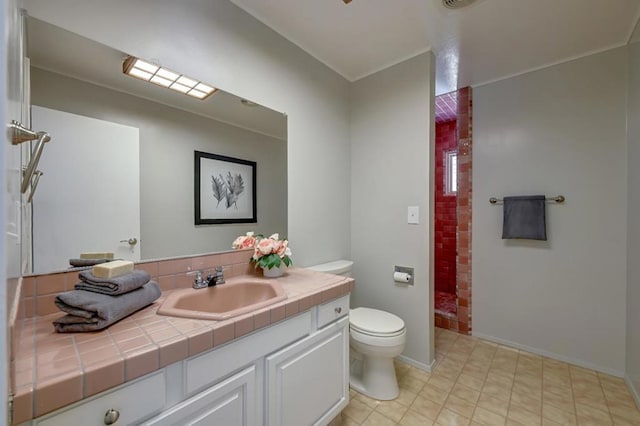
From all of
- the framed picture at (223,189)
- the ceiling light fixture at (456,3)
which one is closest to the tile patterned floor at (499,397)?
the framed picture at (223,189)

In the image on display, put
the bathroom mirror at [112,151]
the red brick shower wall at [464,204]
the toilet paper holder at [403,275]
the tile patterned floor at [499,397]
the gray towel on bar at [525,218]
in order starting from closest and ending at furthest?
the bathroom mirror at [112,151] → the tile patterned floor at [499,397] → the toilet paper holder at [403,275] → the gray towel on bar at [525,218] → the red brick shower wall at [464,204]

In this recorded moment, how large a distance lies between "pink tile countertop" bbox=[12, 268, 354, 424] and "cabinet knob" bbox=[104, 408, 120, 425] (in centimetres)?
7

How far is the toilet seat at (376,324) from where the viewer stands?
65.2 inches

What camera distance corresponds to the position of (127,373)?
26.9 inches

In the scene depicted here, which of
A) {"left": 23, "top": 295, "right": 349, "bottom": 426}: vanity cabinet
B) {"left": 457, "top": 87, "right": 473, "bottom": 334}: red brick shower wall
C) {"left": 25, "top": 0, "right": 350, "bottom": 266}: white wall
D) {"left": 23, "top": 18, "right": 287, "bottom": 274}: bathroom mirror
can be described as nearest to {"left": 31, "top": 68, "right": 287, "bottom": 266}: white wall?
{"left": 23, "top": 18, "right": 287, "bottom": 274}: bathroom mirror

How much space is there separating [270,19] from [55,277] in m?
1.76

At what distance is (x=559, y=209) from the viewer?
6.99 ft

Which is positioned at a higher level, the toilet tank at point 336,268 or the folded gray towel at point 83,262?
the folded gray towel at point 83,262

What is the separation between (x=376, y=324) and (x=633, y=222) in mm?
1834

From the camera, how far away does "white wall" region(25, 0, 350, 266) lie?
1.13 meters

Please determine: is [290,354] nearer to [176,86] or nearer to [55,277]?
[55,277]

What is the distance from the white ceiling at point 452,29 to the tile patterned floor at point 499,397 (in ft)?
7.85

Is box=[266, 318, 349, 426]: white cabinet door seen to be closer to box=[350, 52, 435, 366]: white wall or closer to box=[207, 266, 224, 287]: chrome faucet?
box=[207, 266, 224, 287]: chrome faucet

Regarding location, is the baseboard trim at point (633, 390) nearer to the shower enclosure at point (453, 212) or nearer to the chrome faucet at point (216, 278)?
the shower enclosure at point (453, 212)
